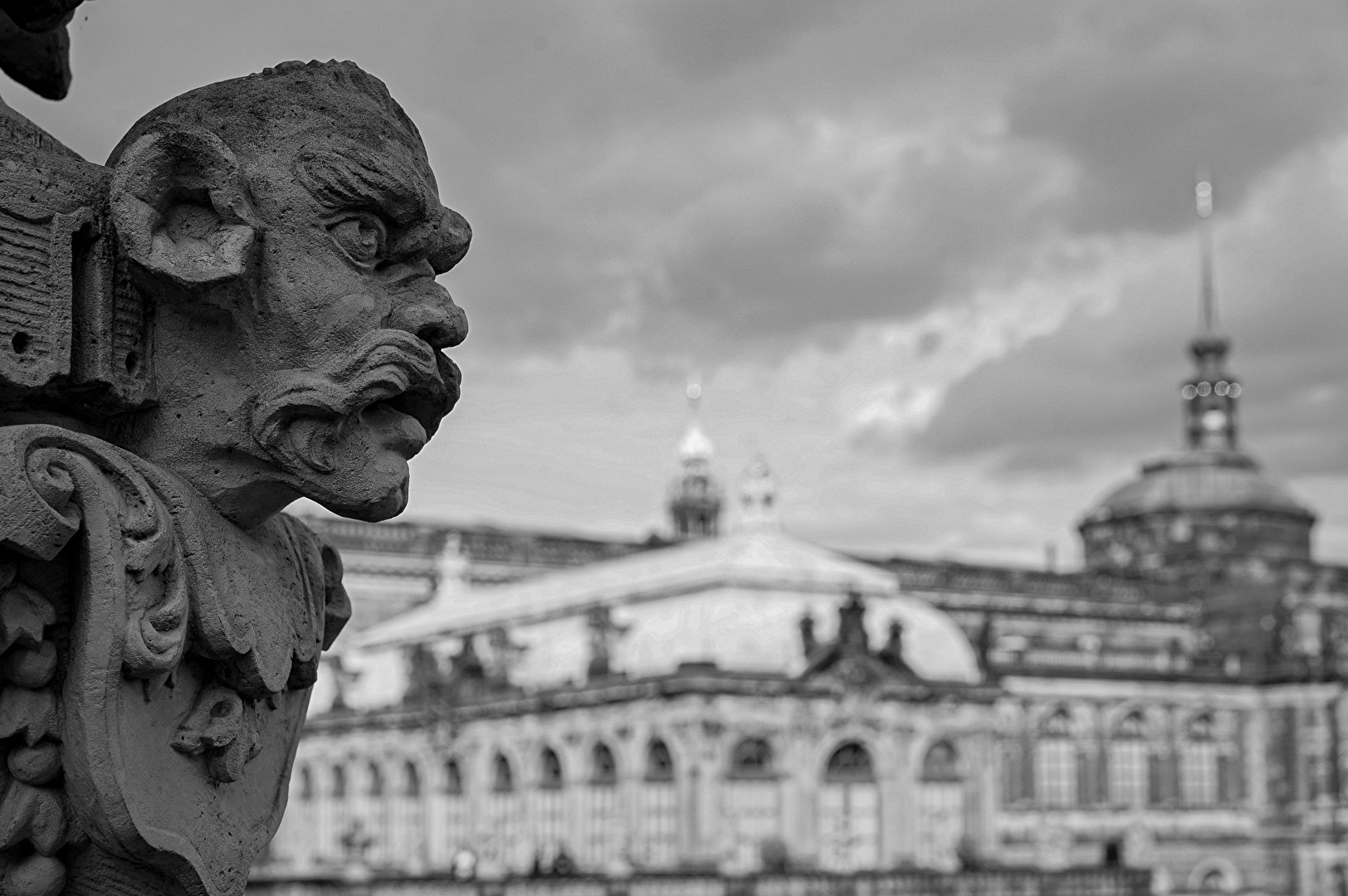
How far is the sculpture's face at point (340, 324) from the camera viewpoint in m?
3.29

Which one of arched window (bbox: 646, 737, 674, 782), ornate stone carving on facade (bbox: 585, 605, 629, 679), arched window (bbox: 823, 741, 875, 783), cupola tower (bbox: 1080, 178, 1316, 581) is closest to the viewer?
arched window (bbox: 646, 737, 674, 782)

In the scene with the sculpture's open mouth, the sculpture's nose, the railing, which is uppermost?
the sculpture's nose

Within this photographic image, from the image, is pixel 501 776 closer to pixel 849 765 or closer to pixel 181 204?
pixel 849 765

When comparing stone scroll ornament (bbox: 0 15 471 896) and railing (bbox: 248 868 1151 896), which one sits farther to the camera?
railing (bbox: 248 868 1151 896)

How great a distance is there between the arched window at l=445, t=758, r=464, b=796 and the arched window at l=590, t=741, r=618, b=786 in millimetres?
5254

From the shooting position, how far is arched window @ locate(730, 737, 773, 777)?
120 ft

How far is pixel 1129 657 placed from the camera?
60938mm

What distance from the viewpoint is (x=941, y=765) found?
39.0 m

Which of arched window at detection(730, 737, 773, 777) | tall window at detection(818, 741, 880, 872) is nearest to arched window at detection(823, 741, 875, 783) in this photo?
tall window at detection(818, 741, 880, 872)

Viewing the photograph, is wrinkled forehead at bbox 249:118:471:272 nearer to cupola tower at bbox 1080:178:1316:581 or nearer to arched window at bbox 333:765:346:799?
arched window at bbox 333:765:346:799

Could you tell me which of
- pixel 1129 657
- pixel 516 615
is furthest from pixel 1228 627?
pixel 516 615

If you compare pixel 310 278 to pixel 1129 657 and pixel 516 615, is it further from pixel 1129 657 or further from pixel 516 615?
pixel 1129 657

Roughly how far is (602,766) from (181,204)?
1413 inches

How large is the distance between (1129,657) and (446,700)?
26.0 m
